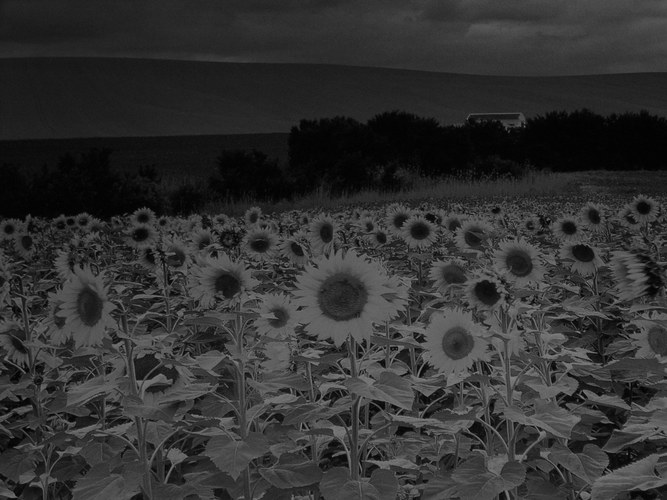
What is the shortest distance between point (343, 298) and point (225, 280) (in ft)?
2.86

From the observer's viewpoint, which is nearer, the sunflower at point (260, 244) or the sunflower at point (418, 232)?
the sunflower at point (260, 244)

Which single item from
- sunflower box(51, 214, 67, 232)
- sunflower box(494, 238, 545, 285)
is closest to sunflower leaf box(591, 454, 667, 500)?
sunflower box(494, 238, 545, 285)

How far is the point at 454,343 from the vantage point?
3266mm

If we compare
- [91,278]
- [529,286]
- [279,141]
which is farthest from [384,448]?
[279,141]

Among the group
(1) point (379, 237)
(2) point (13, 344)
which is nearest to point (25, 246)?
(1) point (379, 237)

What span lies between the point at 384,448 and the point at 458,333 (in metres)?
0.85

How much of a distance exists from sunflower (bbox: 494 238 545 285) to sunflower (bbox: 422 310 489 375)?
711 mm

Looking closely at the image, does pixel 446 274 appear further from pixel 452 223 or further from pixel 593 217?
pixel 593 217

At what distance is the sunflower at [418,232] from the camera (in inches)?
259

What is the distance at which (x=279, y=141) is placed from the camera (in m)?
79.4

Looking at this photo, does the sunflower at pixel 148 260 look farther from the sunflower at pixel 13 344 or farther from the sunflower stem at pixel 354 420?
the sunflower stem at pixel 354 420

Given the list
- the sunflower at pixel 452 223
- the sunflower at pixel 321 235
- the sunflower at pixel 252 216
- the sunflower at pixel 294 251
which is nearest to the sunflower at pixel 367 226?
the sunflower at pixel 452 223

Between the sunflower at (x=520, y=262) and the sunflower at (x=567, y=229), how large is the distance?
8.17ft

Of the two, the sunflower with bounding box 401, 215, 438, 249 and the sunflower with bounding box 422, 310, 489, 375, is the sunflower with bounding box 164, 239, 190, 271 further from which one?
the sunflower with bounding box 422, 310, 489, 375
